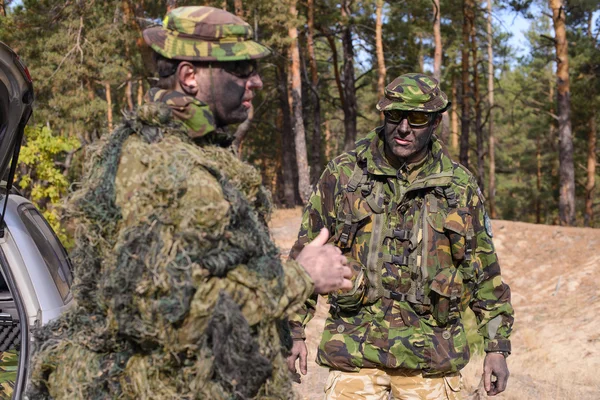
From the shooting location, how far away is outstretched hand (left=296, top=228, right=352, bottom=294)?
2.00 m

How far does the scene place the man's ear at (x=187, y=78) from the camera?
1939 mm

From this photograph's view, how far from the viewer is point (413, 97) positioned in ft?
10.9

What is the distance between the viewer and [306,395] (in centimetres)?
545

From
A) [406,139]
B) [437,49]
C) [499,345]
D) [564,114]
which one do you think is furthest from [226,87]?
[437,49]

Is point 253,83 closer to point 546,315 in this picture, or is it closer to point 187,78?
point 187,78

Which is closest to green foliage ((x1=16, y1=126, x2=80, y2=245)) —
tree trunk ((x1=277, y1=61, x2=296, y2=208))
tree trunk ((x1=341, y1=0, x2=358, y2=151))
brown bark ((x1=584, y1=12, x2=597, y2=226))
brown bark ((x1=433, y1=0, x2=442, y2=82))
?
brown bark ((x1=433, y1=0, x2=442, y2=82))

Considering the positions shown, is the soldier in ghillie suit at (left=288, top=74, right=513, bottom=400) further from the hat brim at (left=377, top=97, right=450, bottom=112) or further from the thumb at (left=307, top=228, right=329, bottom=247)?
the thumb at (left=307, top=228, right=329, bottom=247)

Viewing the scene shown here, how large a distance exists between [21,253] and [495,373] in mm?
2325

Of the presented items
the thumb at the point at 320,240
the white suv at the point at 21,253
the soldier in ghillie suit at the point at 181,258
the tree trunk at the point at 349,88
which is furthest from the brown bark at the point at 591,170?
the soldier in ghillie suit at the point at 181,258

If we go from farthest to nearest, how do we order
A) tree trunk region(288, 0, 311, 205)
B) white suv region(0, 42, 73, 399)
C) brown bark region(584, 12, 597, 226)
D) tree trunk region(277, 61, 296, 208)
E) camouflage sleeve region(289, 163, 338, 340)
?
1. brown bark region(584, 12, 597, 226)
2. tree trunk region(277, 61, 296, 208)
3. tree trunk region(288, 0, 311, 205)
4. camouflage sleeve region(289, 163, 338, 340)
5. white suv region(0, 42, 73, 399)

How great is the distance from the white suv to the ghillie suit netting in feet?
2.82

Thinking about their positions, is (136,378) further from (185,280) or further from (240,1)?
(240,1)

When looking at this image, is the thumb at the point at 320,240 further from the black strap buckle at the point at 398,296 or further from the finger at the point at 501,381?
the finger at the point at 501,381

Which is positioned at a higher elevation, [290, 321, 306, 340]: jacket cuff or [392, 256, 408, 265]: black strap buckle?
[392, 256, 408, 265]: black strap buckle
